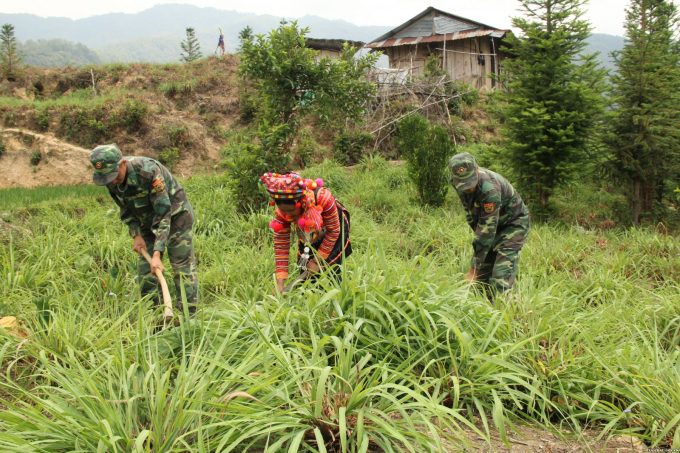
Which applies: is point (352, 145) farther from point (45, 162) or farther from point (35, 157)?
point (35, 157)

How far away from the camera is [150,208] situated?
11.6 feet

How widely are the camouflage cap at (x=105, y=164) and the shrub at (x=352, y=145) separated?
9115mm

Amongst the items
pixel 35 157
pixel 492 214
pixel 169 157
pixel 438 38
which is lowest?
pixel 492 214

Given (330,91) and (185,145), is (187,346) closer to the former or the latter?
(330,91)

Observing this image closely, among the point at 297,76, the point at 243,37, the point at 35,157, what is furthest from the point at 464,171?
the point at 35,157

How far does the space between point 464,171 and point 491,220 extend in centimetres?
45

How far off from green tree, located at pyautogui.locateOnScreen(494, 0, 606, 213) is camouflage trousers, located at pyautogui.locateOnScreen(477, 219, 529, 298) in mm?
4067

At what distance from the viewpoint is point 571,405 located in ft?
6.43

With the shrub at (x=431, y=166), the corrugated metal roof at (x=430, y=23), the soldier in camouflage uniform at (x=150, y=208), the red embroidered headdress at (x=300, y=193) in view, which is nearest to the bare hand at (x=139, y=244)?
the soldier in camouflage uniform at (x=150, y=208)

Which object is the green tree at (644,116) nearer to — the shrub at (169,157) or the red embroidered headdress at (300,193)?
the red embroidered headdress at (300,193)

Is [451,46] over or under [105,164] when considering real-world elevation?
over

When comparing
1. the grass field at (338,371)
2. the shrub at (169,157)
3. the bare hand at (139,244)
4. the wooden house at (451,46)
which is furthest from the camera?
the wooden house at (451,46)

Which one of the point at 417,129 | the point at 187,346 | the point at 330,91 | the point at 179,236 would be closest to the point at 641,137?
the point at 417,129

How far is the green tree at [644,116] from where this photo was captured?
727cm
